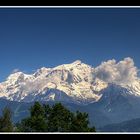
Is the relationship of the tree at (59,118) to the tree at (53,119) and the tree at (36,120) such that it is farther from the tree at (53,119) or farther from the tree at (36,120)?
the tree at (36,120)

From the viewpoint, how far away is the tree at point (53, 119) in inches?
893

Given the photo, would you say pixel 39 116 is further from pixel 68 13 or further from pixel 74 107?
pixel 74 107

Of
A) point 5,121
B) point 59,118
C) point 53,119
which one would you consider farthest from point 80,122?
point 5,121

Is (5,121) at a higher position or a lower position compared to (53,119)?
lower

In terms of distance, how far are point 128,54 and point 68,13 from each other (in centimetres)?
3871

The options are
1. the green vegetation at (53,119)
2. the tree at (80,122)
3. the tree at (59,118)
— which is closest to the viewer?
the tree at (80,122)

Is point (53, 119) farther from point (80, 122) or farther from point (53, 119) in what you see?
point (80, 122)

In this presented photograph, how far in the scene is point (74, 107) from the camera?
192m

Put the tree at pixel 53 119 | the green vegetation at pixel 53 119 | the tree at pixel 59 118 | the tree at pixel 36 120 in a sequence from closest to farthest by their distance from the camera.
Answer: the green vegetation at pixel 53 119 < the tree at pixel 53 119 < the tree at pixel 36 120 < the tree at pixel 59 118

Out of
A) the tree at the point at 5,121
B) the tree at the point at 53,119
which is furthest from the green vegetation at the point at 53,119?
the tree at the point at 5,121

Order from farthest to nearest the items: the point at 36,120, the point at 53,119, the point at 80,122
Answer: the point at 53,119
the point at 36,120
the point at 80,122

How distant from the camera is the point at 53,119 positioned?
24.2m
